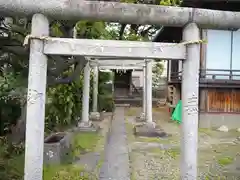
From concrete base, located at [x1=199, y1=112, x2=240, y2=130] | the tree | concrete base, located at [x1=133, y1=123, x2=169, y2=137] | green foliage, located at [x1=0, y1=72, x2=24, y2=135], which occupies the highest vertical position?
the tree

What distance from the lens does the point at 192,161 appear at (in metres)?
3.74

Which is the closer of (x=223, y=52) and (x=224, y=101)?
(x=223, y=52)

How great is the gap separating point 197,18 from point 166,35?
15157 millimetres

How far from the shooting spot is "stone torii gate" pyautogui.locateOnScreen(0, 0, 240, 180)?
346cm

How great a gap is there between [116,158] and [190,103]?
4028 mm

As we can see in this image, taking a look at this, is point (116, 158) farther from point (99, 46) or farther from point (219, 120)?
point (219, 120)

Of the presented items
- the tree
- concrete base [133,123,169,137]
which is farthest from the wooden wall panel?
the tree

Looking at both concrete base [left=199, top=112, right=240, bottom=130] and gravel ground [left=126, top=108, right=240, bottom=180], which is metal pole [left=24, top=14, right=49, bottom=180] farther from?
concrete base [left=199, top=112, right=240, bottom=130]

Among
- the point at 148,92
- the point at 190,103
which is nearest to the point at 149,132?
the point at 148,92

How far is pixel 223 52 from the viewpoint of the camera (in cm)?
1314

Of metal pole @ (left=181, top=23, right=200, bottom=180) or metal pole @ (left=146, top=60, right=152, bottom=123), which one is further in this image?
metal pole @ (left=146, top=60, right=152, bottom=123)

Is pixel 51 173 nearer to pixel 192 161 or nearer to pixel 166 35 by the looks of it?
pixel 192 161

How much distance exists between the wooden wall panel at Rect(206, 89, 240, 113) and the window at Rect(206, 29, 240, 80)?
2.38 feet

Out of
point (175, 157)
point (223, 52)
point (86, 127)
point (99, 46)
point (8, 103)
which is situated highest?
point (223, 52)
